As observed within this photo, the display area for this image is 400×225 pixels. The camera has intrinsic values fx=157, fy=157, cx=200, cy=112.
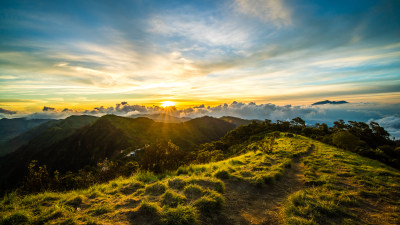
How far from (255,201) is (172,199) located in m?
4.64

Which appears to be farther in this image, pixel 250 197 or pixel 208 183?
pixel 208 183

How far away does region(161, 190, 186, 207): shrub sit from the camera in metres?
7.61

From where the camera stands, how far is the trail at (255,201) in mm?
7145

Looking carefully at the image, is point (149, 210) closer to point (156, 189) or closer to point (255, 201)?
point (156, 189)

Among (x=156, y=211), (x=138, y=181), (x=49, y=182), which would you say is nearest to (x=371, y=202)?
(x=156, y=211)

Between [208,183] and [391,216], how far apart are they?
9045mm

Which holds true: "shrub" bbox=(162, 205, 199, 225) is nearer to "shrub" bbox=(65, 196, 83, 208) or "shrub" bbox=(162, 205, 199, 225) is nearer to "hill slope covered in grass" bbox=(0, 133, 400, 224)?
"hill slope covered in grass" bbox=(0, 133, 400, 224)

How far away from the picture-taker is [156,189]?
369 inches

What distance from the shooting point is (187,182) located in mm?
9789

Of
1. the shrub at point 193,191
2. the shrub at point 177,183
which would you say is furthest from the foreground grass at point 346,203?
the shrub at point 177,183

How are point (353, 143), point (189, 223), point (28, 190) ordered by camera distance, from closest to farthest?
point (189, 223) < point (28, 190) < point (353, 143)

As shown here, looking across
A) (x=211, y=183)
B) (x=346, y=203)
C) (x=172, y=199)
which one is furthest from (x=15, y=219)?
(x=346, y=203)

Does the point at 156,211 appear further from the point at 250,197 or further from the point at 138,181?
the point at 250,197

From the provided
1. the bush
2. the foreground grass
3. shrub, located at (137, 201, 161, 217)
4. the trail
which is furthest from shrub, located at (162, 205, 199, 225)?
the bush
